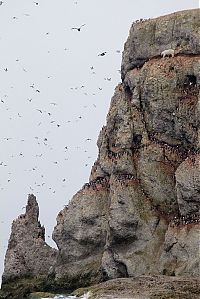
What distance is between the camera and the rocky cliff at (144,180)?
63787mm

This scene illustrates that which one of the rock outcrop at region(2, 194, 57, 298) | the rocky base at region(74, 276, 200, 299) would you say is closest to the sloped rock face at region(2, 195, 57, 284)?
the rock outcrop at region(2, 194, 57, 298)

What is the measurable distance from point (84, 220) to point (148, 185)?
1108cm

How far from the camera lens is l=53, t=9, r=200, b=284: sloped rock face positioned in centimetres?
6375

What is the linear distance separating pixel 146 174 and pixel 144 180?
720mm

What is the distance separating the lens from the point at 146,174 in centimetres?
7081

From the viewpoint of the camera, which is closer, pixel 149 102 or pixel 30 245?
pixel 149 102

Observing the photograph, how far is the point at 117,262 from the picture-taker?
2655 inches

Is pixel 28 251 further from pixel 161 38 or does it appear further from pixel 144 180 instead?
pixel 161 38

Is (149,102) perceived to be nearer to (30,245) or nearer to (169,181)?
(169,181)

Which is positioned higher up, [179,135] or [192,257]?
[179,135]

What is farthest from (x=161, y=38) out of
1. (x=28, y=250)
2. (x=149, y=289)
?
(x=149, y=289)

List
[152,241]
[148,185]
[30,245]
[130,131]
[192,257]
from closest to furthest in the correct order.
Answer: [192,257] → [152,241] → [148,185] → [130,131] → [30,245]

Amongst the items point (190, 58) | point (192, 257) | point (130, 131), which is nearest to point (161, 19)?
point (190, 58)

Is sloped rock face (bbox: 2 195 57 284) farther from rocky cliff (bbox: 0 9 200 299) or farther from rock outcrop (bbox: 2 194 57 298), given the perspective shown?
rocky cliff (bbox: 0 9 200 299)
